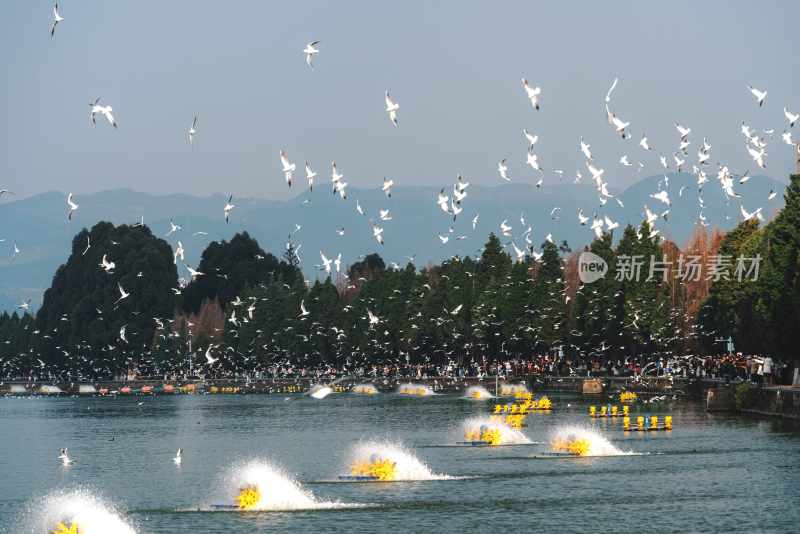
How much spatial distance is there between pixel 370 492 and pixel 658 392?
90227 mm

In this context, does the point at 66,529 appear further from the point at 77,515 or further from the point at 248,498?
the point at 248,498

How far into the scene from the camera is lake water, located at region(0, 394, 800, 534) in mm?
67688

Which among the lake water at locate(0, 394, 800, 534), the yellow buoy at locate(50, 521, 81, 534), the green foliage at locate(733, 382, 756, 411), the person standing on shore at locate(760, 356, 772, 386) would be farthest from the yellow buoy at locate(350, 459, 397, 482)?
the person standing on shore at locate(760, 356, 772, 386)

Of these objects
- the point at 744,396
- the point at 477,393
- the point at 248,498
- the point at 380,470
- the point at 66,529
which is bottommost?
the point at 66,529

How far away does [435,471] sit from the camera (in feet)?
288

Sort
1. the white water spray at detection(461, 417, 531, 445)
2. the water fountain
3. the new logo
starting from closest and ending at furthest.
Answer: the water fountain
the white water spray at detection(461, 417, 531, 445)
the new logo

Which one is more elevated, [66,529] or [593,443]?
[593,443]

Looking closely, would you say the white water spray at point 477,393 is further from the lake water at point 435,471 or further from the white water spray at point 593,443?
the white water spray at point 593,443

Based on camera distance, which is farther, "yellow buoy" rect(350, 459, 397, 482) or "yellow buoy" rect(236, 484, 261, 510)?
"yellow buoy" rect(350, 459, 397, 482)

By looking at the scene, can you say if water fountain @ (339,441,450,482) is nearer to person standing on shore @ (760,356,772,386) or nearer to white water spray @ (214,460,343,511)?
white water spray @ (214,460,343,511)

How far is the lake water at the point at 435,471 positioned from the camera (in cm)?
6769

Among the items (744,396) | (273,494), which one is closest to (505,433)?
(744,396)

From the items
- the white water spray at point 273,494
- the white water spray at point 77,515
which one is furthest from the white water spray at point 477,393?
the white water spray at point 77,515

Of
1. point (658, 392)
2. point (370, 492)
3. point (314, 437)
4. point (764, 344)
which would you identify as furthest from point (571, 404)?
point (370, 492)
